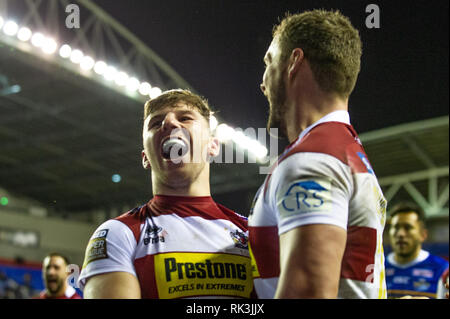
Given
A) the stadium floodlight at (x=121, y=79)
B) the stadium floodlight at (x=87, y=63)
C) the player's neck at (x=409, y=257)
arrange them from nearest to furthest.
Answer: the player's neck at (x=409, y=257) → the stadium floodlight at (x=87, y=63) → the stadium floodlight at (x=121, y=79)

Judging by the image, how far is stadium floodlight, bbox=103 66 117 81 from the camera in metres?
8.73

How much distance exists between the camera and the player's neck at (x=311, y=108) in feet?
4.86

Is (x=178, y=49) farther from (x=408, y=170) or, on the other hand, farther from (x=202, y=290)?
(x=408, y=170)

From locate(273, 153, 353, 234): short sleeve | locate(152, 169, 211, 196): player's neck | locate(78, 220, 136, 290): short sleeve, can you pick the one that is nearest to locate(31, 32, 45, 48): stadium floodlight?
locate(152, 169, 211, 196): player's neck

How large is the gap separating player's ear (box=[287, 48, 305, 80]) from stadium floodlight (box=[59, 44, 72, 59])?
734 cm

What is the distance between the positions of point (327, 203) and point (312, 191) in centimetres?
4

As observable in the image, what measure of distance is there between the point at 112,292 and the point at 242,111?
150 cm

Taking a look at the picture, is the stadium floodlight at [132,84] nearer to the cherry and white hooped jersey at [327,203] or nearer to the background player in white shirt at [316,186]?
the background player in white shirt at [316,186]

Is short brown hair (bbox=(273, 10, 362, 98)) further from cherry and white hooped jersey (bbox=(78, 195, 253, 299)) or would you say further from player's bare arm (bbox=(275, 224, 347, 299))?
cherry and white hooped jersey (bbox=(78, 195, 253, 299))

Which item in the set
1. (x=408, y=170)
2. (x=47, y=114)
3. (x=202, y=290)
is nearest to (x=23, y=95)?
(x=47, y=114)

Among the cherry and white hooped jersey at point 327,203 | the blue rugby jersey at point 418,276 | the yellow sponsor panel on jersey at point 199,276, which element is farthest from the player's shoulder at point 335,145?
the blue rugby jersey at point 418,276

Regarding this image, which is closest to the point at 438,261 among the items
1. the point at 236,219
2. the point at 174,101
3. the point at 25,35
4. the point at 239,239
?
the point at 236,219

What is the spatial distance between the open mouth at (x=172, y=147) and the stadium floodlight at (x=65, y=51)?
269 inches
